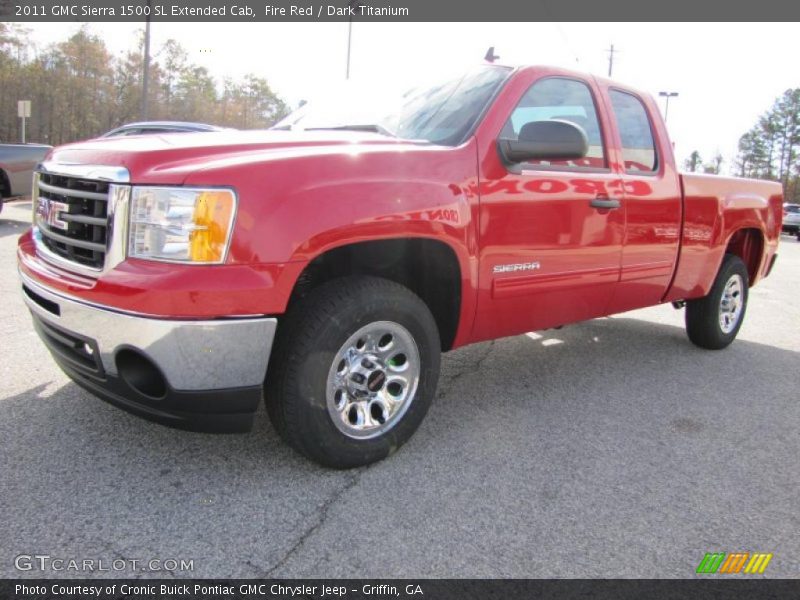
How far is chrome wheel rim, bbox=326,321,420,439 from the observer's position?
264 centimetres

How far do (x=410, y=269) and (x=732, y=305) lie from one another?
3527 mm

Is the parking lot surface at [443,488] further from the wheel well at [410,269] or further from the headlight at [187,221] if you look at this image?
Result: the headlight at [187,221]

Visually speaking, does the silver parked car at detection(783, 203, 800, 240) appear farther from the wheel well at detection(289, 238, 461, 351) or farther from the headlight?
the headlight

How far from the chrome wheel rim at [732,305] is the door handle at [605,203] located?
83.7 inches

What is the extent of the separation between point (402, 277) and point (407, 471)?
925mm

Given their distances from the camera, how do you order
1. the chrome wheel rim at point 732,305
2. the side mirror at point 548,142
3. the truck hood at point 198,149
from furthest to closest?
the chrome wheel rim at point 732,305 → the side mirror at point 548,142 → the truck hood at point 198,149

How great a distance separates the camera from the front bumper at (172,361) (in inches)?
87.4

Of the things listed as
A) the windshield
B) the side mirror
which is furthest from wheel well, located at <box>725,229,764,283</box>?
the windshield

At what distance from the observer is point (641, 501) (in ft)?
8.65

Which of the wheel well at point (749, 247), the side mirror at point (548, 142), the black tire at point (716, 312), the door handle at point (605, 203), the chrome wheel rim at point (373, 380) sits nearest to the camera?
the chrome wheel rim at point (373, 380)

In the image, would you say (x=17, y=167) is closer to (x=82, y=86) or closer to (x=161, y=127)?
(x=161, y=127)

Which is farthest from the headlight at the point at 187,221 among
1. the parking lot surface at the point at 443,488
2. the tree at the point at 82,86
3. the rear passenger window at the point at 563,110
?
the tree at the point at 82,86

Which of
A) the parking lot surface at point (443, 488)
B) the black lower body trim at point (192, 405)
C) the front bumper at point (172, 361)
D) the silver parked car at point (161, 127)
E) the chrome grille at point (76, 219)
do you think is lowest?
the parking lot surface at point (443, 488)

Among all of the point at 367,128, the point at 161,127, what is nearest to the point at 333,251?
the point at 367,128
